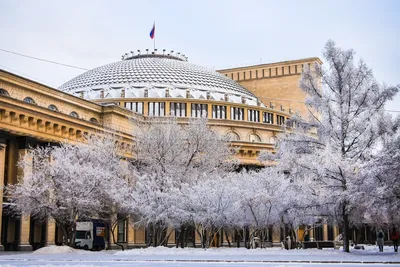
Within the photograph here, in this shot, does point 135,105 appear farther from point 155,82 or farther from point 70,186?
point 70,186

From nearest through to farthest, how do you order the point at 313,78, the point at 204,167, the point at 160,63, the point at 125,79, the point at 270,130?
the point at 313,78 → the point at 204,167 → the point at 270,130 → the point at 125,79 → the point at 160,63

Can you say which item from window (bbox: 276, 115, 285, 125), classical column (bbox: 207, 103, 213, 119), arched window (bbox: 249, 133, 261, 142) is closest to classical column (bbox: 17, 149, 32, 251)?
classical column (bbox: 207, 103, 213, 119)

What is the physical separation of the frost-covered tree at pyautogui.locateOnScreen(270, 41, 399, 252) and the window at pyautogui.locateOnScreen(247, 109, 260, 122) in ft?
126

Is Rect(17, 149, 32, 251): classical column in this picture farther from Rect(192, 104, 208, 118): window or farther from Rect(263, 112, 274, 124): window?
Rect(263, 112, 274, 124): window

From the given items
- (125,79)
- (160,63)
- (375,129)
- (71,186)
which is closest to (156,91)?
(125,79)

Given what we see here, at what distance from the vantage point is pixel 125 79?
280 feet

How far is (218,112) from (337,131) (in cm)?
3936

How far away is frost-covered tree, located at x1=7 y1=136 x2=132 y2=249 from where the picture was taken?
40656 mm

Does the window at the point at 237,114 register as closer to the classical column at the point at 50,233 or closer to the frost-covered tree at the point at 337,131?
the classical column at the point at 50,233

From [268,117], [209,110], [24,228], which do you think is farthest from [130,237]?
[268,117]

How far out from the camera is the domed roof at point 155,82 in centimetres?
8125

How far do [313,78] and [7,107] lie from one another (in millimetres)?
21650

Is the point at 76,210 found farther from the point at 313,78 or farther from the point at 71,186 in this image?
the point at 313,78

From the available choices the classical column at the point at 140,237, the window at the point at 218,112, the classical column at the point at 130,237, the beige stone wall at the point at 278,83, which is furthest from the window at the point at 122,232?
the beige stone wall at the point at 278,83
